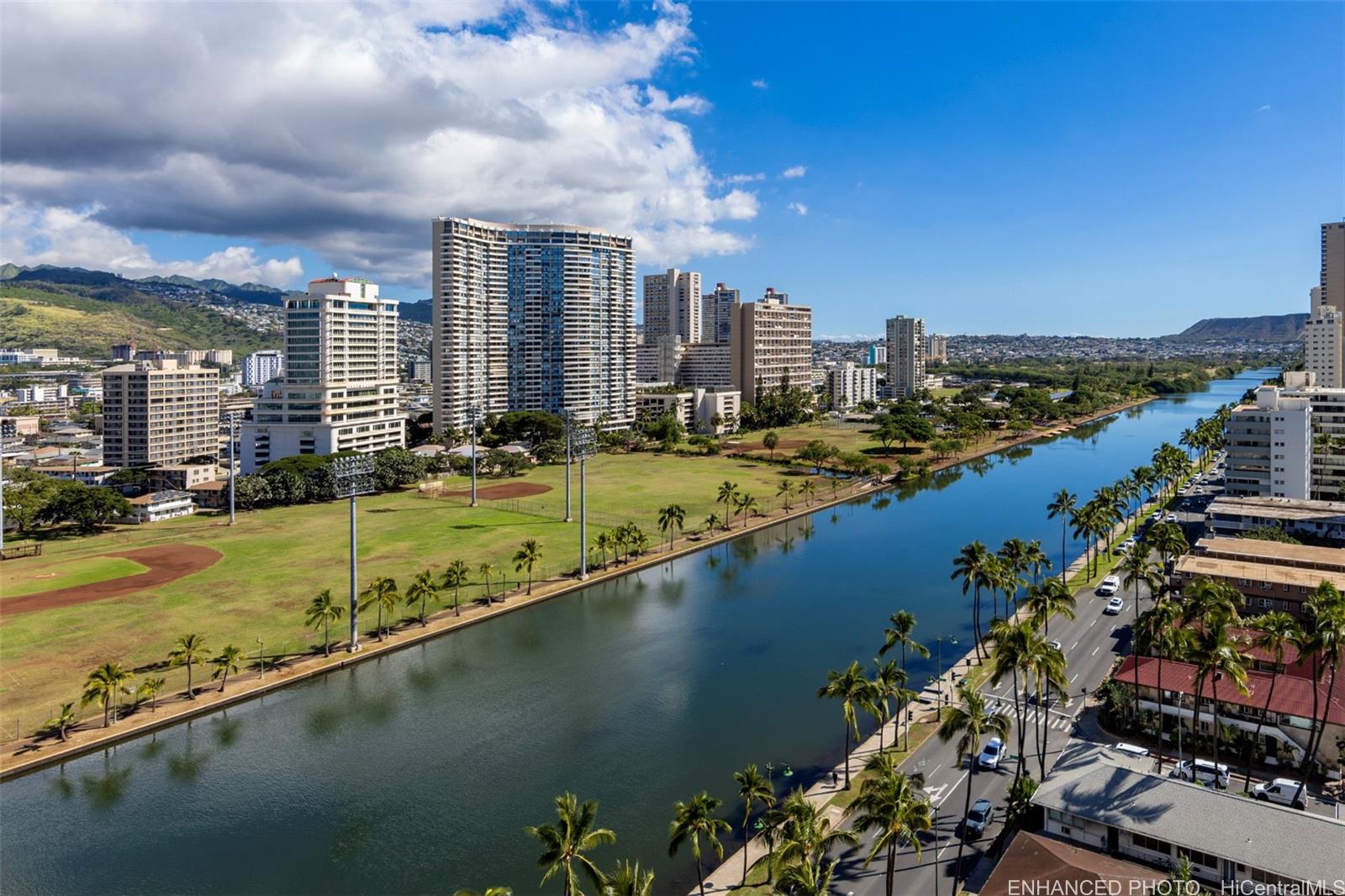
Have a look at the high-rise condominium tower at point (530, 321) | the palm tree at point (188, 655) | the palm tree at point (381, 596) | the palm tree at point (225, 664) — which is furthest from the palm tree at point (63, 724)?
the high-rise condominium tower at point (530, 321)

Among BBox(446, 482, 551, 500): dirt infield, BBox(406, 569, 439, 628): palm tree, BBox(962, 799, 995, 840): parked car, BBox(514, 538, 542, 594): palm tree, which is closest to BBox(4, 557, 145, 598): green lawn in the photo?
BBox(406, 569, 439, 628): palm tree

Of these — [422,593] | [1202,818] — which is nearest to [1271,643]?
[1202,818]

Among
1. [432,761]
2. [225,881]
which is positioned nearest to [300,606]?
[432,761]

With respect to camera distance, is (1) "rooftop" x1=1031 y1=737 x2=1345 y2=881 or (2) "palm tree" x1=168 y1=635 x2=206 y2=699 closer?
(1) "rooftop" x1=1031 y1=737 x2=1345 y2=881

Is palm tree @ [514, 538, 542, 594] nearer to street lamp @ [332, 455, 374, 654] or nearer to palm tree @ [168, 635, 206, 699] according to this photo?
street lamp @ [332, 455, 374, 654]

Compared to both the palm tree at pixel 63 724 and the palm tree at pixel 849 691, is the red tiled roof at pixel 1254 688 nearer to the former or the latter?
the palm tree at pixel 849 691

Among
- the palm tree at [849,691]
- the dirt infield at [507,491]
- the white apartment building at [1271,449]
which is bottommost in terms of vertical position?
the palm tree at [849,691]

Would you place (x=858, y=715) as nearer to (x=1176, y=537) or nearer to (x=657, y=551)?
(x=1176, y=537)
